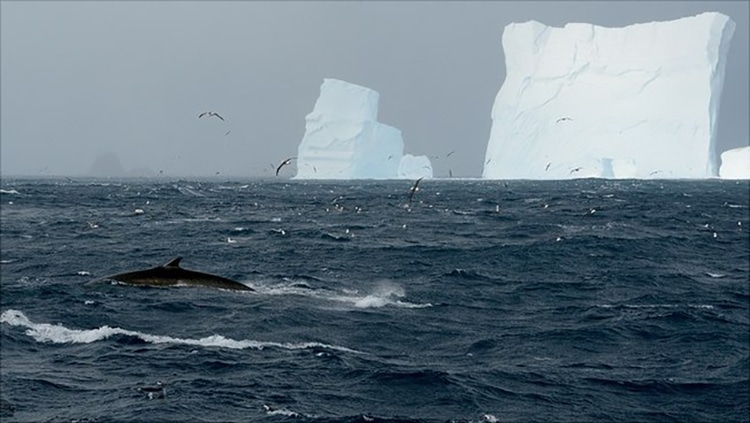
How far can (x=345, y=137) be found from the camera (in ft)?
400

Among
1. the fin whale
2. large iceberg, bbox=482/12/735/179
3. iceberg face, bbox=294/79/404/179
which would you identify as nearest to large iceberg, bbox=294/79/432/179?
iceberg face, bbox=294/79/404/179

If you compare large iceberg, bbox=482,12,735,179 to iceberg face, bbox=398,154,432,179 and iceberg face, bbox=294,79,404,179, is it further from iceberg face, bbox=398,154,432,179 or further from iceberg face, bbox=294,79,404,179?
iceberg face, bbox=294,79,404,179

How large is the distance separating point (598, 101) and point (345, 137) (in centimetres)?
3872

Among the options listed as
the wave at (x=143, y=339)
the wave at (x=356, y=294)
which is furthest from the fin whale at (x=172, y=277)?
the wave at (x=356, y=294)

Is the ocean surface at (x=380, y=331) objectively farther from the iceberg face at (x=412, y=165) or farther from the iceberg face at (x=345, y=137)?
the iceberg face at (x=412, y=165)

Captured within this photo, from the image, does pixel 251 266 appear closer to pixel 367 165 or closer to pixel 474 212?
pixel 474 212

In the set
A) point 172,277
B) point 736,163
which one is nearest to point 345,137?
point 736,163

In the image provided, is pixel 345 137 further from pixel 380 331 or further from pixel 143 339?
pixel 143 339

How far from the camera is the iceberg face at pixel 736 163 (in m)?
116

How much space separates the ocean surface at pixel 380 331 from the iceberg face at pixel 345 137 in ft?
288

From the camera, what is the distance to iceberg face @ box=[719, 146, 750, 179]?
379 feet

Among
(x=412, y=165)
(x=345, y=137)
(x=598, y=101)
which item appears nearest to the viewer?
(x=598, y=101)

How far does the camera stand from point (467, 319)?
17.1 metres

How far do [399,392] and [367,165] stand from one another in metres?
116
